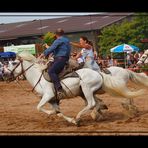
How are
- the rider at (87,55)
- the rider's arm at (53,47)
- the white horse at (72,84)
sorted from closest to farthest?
1. the rider's arm at (53,47)
2. the white horse at (72,84)
3. the rider at (87,55)

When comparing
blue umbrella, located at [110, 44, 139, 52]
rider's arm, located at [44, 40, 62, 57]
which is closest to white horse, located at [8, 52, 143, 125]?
rider's arm, located at [44, 40, 62, 57]

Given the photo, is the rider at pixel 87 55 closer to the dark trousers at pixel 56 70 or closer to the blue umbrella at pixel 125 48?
the dark trousers at pixel 56 70

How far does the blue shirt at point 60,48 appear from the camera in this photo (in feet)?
23.1

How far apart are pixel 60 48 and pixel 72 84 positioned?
28.3 inches

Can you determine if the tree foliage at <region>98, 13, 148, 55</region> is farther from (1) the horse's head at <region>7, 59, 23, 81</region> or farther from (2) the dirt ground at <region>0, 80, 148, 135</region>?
(1) the horse's head at <region>7, 59, 23, 81</region>

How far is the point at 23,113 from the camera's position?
9.11 meters

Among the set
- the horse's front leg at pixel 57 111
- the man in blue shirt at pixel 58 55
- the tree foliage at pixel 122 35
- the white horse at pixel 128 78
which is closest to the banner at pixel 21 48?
the tree foliage at pixel 122 35

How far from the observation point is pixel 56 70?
23.4ft

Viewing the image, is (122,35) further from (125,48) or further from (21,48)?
(21,48)
